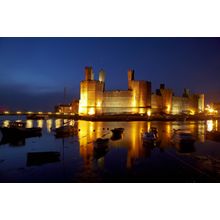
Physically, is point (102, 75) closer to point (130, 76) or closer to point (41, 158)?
point (130, 76)

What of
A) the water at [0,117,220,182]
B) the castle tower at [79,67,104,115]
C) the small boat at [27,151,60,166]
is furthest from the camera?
the castle tower at [79,67,104,115]

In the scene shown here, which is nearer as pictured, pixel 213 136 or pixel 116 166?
pixel 116 166

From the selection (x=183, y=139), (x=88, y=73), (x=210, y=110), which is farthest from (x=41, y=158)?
(x=210, y=110)

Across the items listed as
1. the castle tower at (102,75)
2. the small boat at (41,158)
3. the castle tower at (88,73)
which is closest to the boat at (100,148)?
the small boat at (41,158)

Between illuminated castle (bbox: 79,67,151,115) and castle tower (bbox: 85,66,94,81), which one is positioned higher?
castle tower (bbox: 85,66,94,81)

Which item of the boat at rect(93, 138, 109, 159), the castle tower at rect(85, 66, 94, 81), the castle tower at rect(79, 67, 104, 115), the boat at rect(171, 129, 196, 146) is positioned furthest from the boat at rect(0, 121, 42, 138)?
the castle tower at rect(85, 66, 94, 81)

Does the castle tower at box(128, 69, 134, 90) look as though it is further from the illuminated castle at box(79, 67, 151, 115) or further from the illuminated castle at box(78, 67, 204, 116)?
the illuminated castle at box(79, 67, 151, 115)

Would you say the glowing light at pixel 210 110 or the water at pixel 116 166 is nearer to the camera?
the water at pixel 116 166

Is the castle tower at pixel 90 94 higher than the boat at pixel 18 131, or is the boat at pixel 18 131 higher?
the castle tower at pixel 90 94

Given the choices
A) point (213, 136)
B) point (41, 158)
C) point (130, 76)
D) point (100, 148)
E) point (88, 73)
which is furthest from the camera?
point (130, 76)

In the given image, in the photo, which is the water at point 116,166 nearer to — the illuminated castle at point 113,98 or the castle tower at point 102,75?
the illuminated castle at point 113,98

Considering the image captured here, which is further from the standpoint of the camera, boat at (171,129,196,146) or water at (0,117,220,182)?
boat at (171,129,196,146)

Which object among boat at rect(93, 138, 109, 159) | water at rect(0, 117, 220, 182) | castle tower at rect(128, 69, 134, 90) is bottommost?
water at rect(0, 117, 220, 182)
